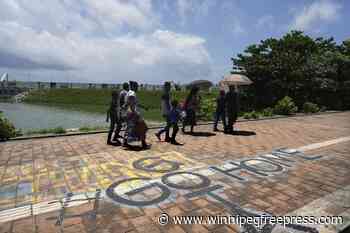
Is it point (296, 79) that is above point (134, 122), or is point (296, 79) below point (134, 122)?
above

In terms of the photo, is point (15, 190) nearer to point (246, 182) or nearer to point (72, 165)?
point (72, 165)

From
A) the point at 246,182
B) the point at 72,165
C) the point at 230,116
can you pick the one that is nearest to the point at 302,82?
the point at 230,116

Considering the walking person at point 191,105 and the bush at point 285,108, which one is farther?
the bush at point 285,108

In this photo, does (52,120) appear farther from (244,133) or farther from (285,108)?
(285,108)

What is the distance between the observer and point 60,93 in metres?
39.1

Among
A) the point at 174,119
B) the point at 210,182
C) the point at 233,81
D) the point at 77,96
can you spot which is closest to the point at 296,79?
the point at 233,81

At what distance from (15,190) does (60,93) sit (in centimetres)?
3957

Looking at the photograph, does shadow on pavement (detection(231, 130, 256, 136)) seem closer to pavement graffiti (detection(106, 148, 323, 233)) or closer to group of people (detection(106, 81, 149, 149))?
pavement graffiti (detection(106, 148, 323, 233))

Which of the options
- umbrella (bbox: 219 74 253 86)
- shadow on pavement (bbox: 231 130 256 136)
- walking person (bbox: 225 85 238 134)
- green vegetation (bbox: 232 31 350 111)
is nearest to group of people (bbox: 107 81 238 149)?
walking person (bbox: 225 85 238 134)

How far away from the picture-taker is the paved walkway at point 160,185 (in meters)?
2.83

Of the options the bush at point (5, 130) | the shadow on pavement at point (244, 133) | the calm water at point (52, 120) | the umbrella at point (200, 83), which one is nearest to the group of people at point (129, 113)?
the umbrella at point (200, 83)

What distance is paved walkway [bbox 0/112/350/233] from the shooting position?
2.83 meters

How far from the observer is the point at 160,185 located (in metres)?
3.80

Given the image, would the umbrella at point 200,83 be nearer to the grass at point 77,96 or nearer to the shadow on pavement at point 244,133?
the shadow on pavement at point 244,133
